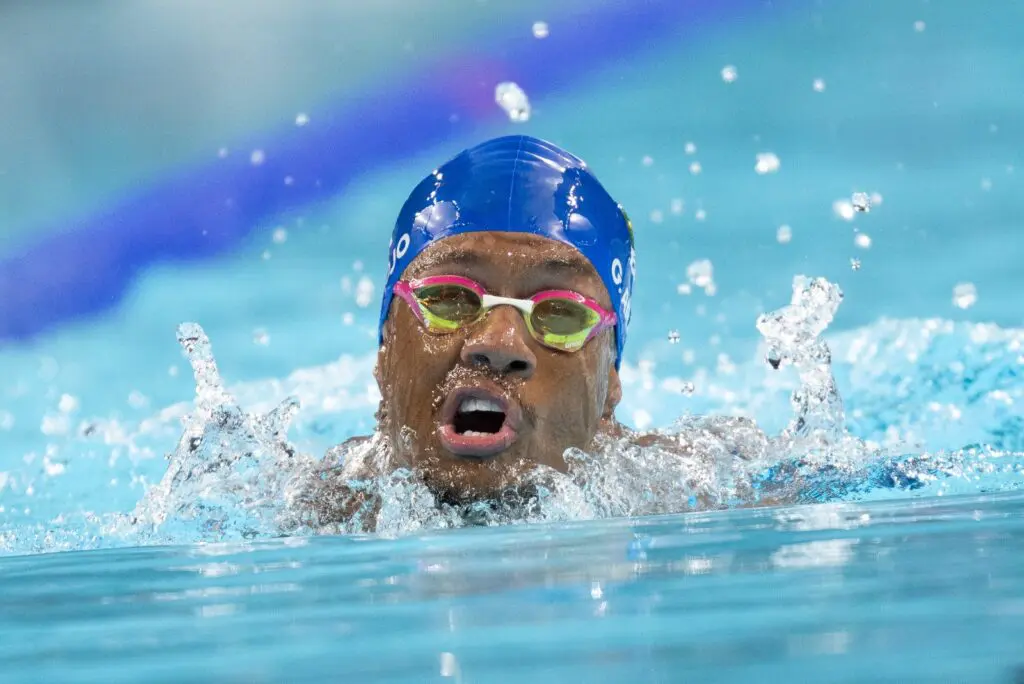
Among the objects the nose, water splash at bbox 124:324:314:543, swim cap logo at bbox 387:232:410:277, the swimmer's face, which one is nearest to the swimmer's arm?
the swimmer's face

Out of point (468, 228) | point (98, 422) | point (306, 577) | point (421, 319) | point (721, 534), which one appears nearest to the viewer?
point (306, 577)

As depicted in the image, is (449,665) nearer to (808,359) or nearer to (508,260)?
(508,260)

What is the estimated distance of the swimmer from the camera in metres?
1.85

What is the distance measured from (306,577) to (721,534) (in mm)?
414

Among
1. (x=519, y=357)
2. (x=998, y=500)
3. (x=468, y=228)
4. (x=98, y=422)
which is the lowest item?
(x=998, y=500)

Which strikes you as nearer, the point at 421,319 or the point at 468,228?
the point at 421,319

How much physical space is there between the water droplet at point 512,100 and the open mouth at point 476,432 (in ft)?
12.2

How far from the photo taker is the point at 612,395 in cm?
232

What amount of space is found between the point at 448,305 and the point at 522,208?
0.28 metres

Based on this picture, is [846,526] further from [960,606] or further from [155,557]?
[155,557]

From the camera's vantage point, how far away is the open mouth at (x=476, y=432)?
5.96 feet

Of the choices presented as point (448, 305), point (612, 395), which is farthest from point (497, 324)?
point (612, 395)

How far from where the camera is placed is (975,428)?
4215 mm

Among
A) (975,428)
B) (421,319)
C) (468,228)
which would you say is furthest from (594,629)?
(975,428)
